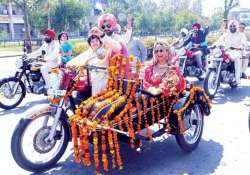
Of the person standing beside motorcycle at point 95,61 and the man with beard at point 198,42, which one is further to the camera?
the man with beard at point 198,42

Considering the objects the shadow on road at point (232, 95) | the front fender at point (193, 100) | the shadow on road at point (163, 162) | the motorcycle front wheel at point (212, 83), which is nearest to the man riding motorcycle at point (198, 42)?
the shadow on road at point (232, 95)

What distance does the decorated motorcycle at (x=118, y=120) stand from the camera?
3.48 m

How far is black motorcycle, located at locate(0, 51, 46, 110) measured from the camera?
22.8 ft

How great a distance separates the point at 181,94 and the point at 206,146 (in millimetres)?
900

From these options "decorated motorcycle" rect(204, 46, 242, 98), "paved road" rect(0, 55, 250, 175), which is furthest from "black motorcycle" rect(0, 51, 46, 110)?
"decorated motorcycle" rect(204, 46, 242, 98)

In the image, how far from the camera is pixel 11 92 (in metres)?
7.00

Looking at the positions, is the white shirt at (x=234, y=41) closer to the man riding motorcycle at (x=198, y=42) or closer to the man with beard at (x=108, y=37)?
the man riding motorcycle at (x=198, y=42)

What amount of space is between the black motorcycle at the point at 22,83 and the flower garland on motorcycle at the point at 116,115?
12.6ft

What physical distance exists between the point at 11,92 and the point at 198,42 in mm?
5705

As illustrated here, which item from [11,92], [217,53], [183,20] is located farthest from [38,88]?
[183,20]

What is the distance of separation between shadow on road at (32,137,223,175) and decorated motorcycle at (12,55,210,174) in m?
0.12

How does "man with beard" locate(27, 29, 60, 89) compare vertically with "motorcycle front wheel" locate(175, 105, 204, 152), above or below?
above

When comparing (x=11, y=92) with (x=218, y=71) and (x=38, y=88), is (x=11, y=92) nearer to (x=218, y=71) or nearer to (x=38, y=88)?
(x=38, y=88)

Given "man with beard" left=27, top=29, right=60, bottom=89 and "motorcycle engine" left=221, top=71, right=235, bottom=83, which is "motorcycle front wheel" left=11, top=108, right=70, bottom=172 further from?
"motorcycle engine" left=221, top=71, right=235, bottom=83
